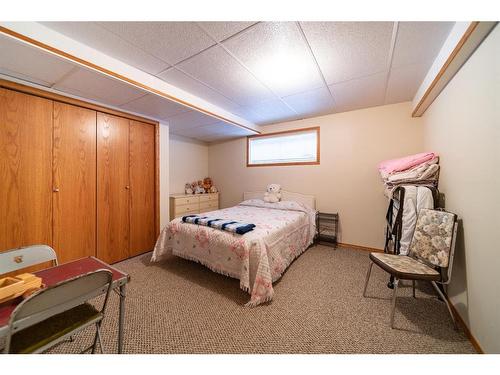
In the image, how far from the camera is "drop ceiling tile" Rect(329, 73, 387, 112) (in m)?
2.34

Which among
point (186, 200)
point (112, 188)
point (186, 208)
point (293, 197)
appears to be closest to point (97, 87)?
point (112, 188)

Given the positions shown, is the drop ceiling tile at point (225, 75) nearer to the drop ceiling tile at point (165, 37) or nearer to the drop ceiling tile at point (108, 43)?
the drop ceiling tile at point (165, 37)

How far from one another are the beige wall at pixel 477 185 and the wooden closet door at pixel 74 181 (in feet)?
12.5

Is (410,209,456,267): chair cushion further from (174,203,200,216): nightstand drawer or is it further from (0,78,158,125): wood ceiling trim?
(0,78,158,125): wood ceiling trim

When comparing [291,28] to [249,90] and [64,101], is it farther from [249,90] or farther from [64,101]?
[64,101]

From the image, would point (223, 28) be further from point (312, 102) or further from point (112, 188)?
point (112, 188)

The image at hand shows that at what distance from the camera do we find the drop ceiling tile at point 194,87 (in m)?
2.22

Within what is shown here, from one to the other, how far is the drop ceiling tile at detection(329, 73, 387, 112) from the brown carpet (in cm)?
236

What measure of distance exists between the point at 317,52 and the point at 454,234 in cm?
194

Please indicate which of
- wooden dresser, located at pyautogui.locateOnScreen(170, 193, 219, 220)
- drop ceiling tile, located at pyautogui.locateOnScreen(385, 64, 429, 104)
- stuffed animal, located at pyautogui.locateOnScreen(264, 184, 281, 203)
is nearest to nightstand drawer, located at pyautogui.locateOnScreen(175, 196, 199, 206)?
wooden dresser, located at pyautogui.locateOnScreen(170, 193, 219, 220)

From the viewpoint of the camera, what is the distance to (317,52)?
1.80 m

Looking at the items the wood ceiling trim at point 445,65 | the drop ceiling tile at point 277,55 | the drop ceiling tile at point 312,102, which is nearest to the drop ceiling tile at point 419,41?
the wood ceiling trim at point 445,65

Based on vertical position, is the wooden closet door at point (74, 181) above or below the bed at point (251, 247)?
above
